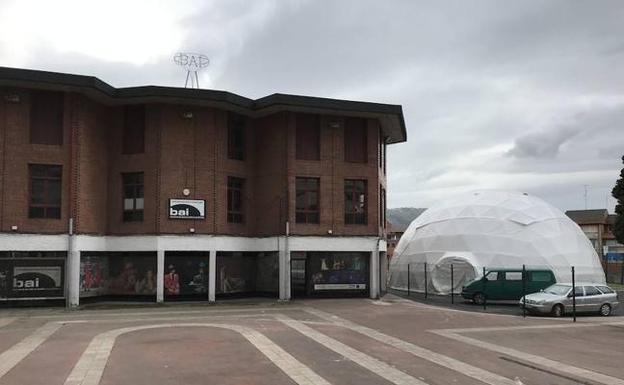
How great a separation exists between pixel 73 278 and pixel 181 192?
6350mm

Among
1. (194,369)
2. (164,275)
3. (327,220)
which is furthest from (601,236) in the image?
(194,369)

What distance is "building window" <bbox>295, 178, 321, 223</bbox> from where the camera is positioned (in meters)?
32.6

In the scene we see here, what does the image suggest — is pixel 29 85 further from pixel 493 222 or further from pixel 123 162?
pixel 493 222

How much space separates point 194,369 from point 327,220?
2036 centimetres

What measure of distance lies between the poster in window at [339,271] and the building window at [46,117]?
14.2 m

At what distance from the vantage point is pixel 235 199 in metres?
32.9

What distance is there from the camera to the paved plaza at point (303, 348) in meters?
12.2

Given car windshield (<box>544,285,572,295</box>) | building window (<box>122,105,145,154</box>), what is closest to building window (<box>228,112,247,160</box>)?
building window (<box>122,105,145,154</box>)

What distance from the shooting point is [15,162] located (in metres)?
27.9

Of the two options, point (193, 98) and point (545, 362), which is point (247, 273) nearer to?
point (193, 98)

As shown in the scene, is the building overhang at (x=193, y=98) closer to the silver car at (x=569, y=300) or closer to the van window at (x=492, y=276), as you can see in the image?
the van window at (x=492, y=276)

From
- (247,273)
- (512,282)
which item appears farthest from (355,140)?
(512,282)

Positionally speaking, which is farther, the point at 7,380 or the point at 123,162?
the point at 123,162

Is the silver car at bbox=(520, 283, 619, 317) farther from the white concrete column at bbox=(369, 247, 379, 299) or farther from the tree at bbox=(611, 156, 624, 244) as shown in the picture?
the tree at bbox=(611, 156, 624, 244)
